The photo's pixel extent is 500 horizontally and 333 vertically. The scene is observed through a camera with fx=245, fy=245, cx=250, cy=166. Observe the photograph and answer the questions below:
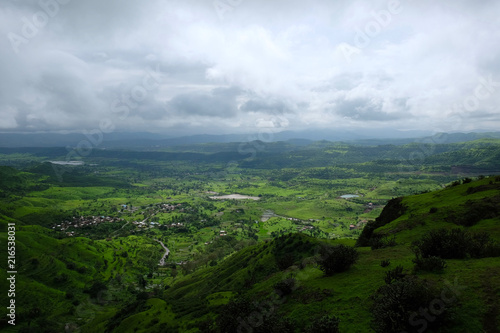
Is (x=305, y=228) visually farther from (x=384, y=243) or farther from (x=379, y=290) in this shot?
(x=379, y=290)

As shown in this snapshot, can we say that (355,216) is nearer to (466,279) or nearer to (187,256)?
(187,256)

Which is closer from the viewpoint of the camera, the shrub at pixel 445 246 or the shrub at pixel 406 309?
the shrub at pixel 406 309

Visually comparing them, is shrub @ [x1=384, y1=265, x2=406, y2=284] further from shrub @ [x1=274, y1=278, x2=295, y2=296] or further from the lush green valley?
shrub @ [x1=274, y1=278, x2=295, y2=296]

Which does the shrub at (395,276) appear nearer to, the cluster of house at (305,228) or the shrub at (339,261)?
the shrub at (339,261)

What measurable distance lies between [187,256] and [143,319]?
88.9 m

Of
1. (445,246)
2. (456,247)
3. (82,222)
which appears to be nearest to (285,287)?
(445,246)

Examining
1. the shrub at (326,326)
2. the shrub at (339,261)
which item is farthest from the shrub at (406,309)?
the shrub at (339,261)

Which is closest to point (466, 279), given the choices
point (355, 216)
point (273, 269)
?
point (273, 269)

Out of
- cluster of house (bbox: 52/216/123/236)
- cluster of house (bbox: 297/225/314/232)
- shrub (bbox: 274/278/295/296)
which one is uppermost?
shrub (bbox: 274/278/295/296)

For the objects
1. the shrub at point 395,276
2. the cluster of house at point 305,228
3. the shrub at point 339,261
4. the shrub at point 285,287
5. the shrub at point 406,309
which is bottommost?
the cluster of house at point 305,228

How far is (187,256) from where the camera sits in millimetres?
139500

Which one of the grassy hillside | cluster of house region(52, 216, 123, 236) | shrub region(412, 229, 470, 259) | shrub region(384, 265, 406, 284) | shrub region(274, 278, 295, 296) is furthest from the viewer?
cluster of house region(52, 216, 123, 236)

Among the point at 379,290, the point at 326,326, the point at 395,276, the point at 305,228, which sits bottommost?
the point at 305,228

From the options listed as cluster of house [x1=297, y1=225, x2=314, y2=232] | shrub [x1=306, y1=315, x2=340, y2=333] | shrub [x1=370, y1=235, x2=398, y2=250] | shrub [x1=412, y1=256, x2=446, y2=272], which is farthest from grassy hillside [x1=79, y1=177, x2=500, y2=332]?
cluster of house [x1=297, y1=225, x2=314, y2=232]
